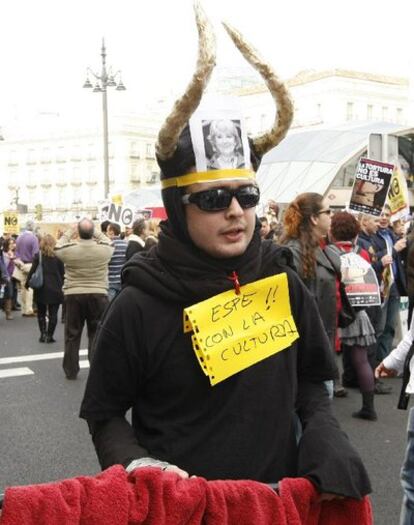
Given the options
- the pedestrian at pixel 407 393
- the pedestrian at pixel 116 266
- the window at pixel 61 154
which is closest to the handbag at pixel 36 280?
the pedestrian at pixel 116 266

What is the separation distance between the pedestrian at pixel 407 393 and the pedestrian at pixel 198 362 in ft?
4.72

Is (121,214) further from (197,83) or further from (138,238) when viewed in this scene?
(197,83)

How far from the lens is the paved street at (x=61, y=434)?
4.80 metres

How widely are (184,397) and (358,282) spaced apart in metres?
4.66

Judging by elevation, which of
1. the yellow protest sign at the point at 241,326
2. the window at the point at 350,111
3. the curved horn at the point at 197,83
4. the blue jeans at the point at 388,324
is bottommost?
the blue jeans at the point at 388,324

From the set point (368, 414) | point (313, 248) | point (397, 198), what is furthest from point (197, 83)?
point (397, 198)

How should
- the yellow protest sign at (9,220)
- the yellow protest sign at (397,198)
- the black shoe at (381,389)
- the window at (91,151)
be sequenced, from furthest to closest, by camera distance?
the window at (91,151) → the yellow protest sign at (9,220) → the yellow protest sign at (397,198) → the black shoe at (381,389)

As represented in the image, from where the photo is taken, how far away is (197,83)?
1.70 m

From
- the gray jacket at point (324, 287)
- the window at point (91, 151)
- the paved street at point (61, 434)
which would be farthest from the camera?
the window at point (91, 151)

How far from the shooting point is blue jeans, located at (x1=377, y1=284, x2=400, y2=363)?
837cm

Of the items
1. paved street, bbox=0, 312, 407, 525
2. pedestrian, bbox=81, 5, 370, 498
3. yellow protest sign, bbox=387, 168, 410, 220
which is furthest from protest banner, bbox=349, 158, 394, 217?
pedestrian, bbox=81, 5, 370, 498

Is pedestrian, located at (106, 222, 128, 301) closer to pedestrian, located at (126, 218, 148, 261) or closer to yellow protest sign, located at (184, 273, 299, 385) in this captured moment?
pedestrian, located at (126, 218, 148, 261)

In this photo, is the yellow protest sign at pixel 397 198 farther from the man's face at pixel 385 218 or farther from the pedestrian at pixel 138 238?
the pedestrian at pixel 138 238

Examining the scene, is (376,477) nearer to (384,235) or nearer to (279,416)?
(279,416)
